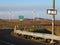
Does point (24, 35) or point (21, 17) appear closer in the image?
point (24, 35)

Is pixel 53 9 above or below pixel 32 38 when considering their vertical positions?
above

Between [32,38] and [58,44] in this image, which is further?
[32,38]

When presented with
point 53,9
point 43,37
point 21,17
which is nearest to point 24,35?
point 43,37

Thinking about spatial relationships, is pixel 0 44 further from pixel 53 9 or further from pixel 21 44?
pixel 53 9

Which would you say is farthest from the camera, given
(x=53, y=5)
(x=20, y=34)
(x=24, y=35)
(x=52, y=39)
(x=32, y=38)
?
(x=20, y=34)

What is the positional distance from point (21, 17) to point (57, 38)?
125ft

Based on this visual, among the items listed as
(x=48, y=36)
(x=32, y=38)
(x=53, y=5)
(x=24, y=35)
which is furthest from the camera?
(x=24, y=35)

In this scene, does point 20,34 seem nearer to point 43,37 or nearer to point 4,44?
point 43,37

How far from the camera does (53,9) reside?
26.0 metres

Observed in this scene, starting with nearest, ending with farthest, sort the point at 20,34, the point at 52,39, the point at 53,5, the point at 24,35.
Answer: the point at 53,5
the point at 52,39
the point at 24,35
the point at 20,34

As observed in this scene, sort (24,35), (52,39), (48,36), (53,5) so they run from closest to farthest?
(53,5), (52,39), (48,36), (24,35)

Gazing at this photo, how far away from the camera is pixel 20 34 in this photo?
42.9 m

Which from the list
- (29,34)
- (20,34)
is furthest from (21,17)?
(29,34)

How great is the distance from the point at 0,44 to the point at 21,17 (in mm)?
36696
